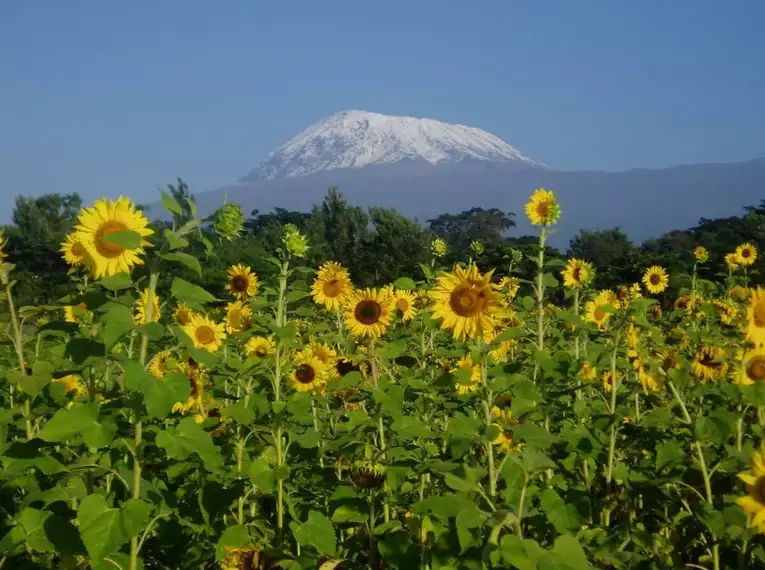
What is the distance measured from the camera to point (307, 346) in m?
4.88

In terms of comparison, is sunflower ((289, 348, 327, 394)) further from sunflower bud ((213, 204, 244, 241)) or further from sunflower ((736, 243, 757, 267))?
sunflower ((736, 243, 757, 267))

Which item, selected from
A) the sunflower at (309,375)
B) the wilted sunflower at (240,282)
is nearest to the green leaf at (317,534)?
the sunflower at (309,375)

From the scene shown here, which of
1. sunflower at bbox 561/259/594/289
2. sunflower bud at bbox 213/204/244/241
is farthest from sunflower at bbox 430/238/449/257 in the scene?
sunflower bud at bbox 213/204/244/241

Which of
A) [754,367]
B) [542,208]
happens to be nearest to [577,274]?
[542,208]

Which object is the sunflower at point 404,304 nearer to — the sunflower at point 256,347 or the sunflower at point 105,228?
the sunflower at point 256,347

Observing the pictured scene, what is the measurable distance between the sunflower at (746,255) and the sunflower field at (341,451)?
608 cm

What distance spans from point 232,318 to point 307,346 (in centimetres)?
48

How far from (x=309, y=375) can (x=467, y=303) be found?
1.38 meters

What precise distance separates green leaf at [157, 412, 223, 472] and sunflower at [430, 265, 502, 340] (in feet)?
4.28

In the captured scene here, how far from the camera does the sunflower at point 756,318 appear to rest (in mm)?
3291

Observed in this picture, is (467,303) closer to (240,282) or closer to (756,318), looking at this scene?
(756,318)

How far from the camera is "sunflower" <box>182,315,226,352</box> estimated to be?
16.6 ft

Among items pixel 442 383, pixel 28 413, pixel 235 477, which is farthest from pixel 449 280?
pixel 28 413

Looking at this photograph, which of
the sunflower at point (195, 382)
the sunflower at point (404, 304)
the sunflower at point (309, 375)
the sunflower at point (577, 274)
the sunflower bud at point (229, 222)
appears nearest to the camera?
the sunflower bud at point (229, 222)
